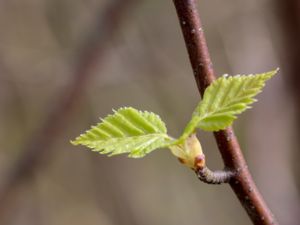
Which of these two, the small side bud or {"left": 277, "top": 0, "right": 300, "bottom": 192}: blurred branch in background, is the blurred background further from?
the small side bud

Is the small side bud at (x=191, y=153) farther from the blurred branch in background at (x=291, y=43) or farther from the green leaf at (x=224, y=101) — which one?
the blurred branch in background at (x=291, y=43)

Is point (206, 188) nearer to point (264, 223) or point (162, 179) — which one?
point (162, 179)

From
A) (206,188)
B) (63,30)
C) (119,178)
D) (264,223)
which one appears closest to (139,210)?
(119,178)

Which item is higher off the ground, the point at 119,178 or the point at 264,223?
the point at 264,223

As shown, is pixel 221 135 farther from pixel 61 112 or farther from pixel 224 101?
pixel 61 112

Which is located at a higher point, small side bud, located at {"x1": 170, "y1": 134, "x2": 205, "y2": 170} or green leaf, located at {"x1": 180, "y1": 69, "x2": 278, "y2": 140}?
green leaf, located at {"x1": 180, "y1": 69, "x2": 278, "y2": 140}

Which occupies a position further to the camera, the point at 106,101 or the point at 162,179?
the point at 162,179

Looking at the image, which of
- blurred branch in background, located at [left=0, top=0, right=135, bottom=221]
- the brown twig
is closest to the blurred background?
blurred branch in background, located at [left=0, top=0, right=135, bottom=221]
